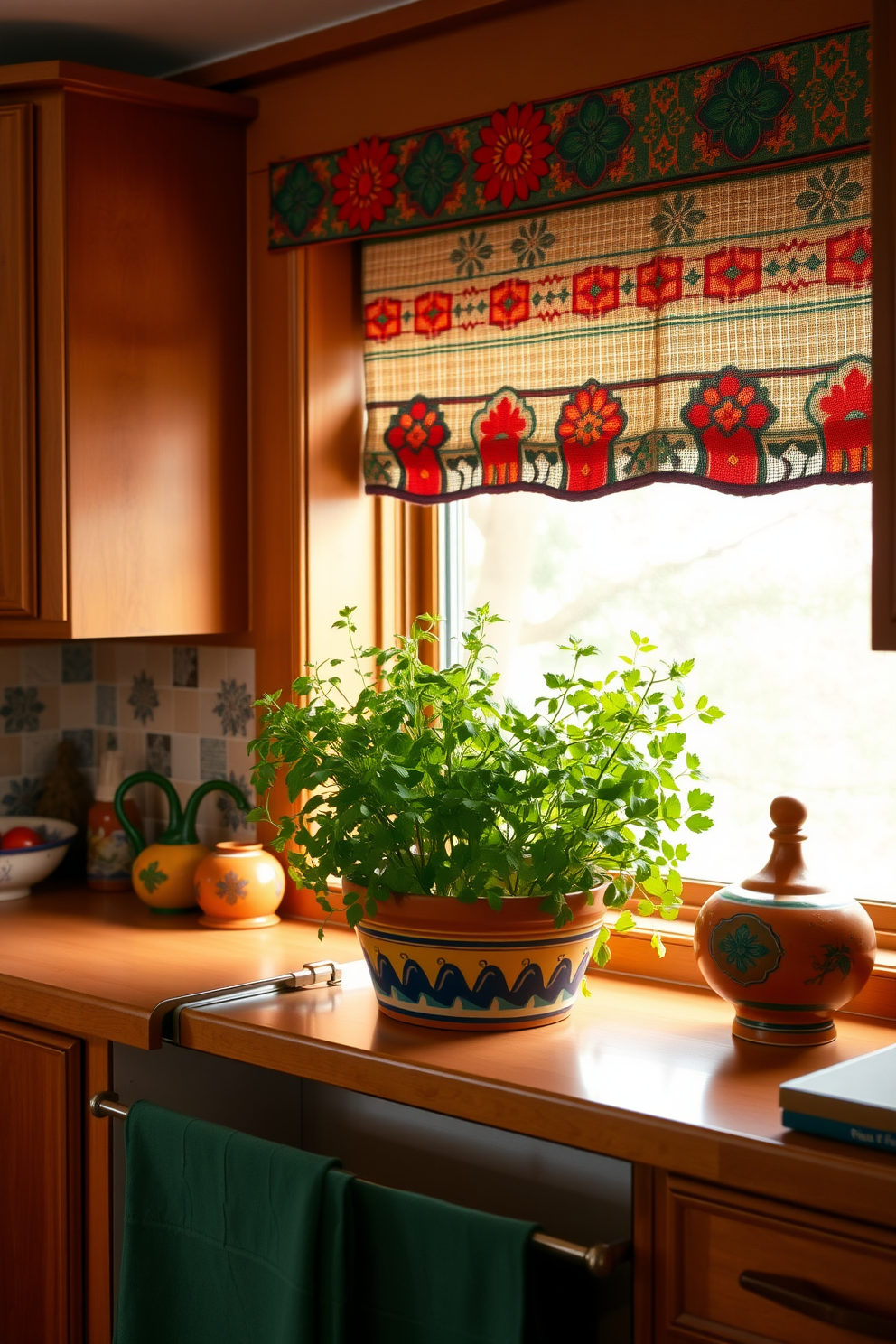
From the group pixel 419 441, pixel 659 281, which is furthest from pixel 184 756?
pixel 659 281

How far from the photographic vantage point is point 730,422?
1963mm

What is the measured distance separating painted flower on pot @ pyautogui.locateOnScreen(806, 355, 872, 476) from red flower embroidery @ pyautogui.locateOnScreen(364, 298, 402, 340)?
0.79 metres

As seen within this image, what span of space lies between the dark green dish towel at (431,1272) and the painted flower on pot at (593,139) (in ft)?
4.66

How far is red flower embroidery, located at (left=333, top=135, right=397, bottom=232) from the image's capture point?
2.27 metres

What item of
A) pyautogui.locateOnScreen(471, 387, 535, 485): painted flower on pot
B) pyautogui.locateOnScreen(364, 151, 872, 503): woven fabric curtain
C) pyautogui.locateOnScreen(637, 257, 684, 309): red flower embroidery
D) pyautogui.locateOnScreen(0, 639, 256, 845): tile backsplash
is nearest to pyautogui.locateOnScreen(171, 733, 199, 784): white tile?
pyautogui.locateOnScreen(0, 639, 256, 845): tile backsplash

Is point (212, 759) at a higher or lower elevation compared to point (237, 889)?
higher

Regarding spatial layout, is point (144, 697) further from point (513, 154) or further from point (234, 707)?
point (513, 154)

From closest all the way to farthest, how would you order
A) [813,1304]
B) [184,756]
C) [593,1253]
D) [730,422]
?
[813,1304] < [593,1253] < [730,422] < [184,756]

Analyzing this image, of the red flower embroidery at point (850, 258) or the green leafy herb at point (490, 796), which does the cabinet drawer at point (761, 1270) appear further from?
the red flower embroidery at point (850, 258)

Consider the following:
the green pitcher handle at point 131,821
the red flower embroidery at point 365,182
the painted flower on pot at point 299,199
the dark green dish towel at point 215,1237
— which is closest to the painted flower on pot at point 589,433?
the red flower embroidery at point 365,182

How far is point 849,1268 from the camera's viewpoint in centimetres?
132

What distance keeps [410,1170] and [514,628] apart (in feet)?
2.96

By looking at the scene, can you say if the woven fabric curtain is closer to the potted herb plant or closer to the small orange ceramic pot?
the potted herb plant

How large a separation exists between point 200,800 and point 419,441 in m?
0.76
